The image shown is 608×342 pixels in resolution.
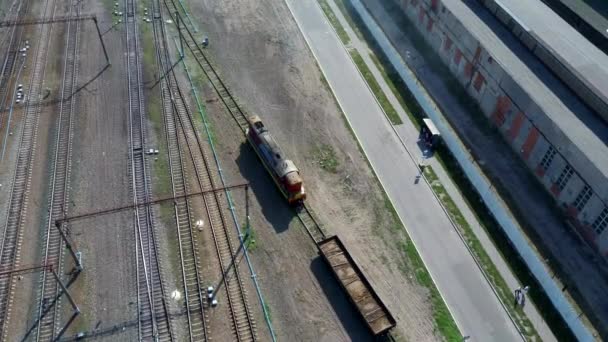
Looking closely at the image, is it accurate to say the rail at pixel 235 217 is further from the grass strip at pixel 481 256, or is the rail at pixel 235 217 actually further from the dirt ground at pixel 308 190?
the grass strip at pixel 481 256

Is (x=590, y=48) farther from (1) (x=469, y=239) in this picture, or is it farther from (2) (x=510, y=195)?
(1) (x=469, y=239)

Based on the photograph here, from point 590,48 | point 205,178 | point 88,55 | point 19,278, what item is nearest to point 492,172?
point 590,48

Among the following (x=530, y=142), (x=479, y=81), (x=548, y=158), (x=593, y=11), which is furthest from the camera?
(x=593, y=11)

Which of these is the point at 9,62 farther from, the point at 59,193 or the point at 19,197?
the point at 59,193

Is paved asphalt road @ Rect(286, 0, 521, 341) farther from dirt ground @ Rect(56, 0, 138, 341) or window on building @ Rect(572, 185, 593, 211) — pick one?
dirt ground @ Rect(56, 0, 138, 341)

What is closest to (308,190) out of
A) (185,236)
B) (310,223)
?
(310,223)

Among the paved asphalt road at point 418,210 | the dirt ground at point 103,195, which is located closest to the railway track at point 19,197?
the dirt ground at point 103,195
